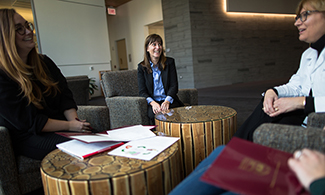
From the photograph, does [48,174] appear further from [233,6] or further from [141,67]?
[233,6]

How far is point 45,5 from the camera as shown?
6.42m

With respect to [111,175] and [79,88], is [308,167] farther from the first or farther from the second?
[79,88]

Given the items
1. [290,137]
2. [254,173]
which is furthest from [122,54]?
[254,173]

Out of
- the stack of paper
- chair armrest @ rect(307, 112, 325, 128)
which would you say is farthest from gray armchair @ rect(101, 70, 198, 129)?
chair armrest @ rect(307, 112, 325, 128)

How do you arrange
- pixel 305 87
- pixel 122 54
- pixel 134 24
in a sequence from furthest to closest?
pixel 122 54
pixel 134 24
pixel 305 87

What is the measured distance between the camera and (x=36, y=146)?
54.4 inches

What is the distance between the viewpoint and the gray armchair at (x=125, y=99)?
238 centimetres

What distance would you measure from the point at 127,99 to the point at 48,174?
159 centimetres

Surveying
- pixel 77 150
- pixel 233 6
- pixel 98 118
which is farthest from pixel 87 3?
pixel 77 150

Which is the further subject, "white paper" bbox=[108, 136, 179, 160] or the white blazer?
the white blazer

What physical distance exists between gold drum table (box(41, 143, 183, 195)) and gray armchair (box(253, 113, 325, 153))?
404 millimetres

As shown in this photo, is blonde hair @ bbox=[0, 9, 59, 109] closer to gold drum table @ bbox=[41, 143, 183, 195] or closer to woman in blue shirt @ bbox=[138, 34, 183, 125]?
gold drum table @ bbox=[41, 143, 183, 195]

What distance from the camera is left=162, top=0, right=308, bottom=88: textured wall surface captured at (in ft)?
23.8

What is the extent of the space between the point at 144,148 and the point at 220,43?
7420 millimetres
